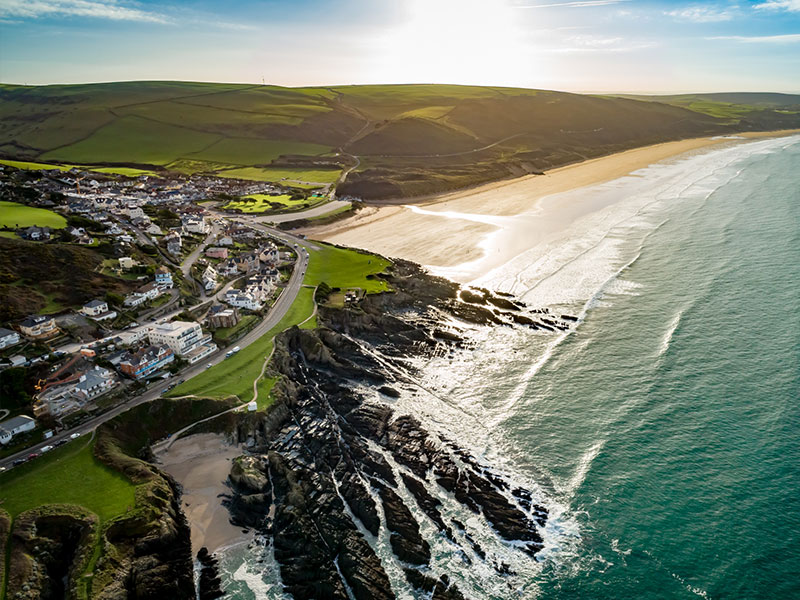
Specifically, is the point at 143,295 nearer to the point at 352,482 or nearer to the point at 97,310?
the point at 97,310

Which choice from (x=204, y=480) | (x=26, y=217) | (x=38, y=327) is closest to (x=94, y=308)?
(x=38, y=327)

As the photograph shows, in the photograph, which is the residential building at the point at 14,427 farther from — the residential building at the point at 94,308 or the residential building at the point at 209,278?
the residential building at the point at 209,278

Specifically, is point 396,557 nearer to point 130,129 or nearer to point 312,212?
point 312,212

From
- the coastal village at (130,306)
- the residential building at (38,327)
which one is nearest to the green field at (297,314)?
the coastal village at (130,306)

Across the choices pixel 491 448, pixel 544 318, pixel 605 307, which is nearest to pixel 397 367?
pixel 491 448

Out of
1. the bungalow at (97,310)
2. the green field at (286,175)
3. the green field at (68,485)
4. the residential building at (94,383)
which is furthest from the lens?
the green field at (286,175)

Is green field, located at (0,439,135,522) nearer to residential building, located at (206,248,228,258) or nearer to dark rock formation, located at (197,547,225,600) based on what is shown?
dark rock formation, located at (197,547,225,600)
